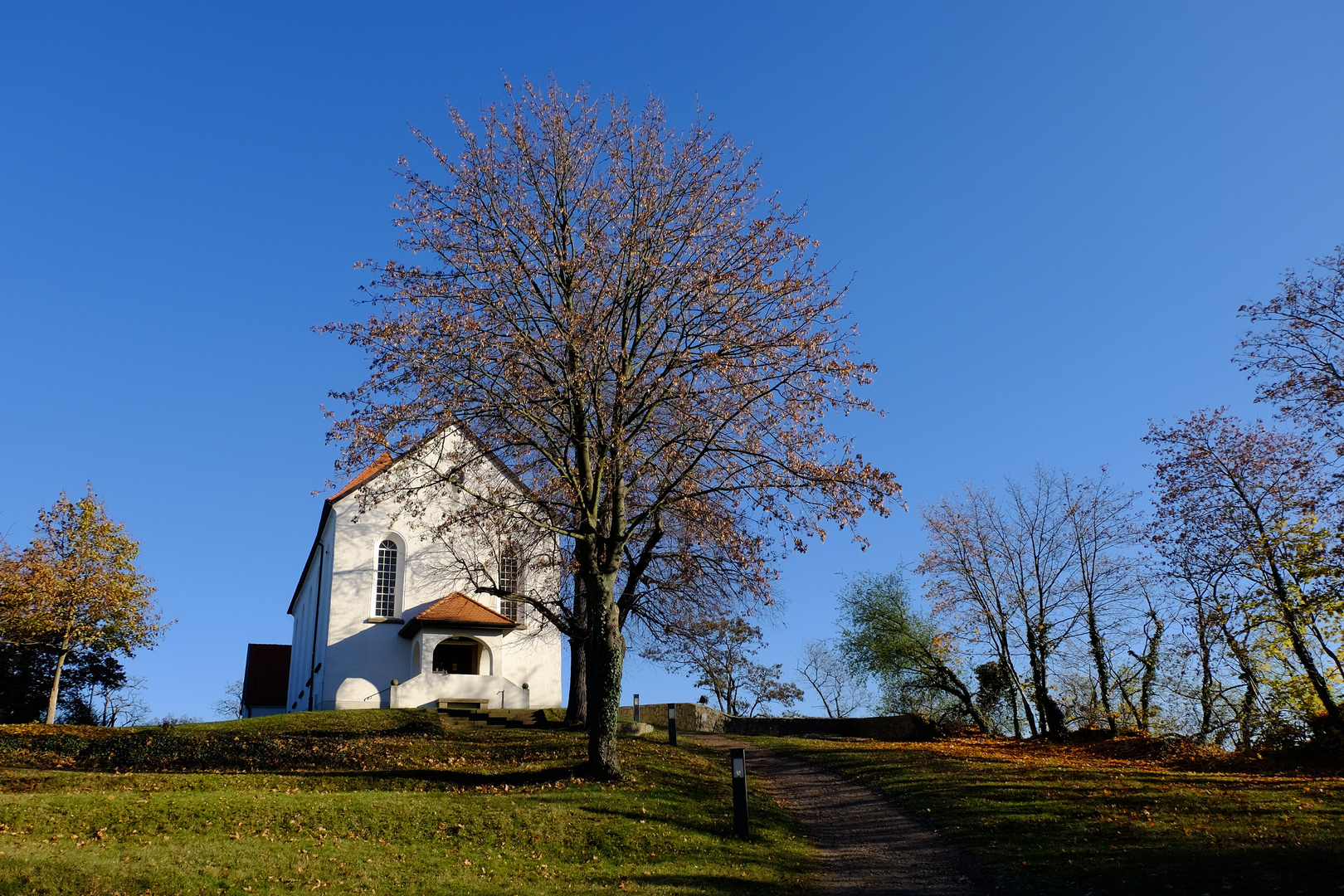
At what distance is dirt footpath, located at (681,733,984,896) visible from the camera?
35.7 ft

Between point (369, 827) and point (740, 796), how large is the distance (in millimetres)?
5221

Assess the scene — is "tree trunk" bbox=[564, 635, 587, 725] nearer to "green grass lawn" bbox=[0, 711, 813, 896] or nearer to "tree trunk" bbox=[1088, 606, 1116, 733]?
"green grass lawn" bbox=[0, 711, 813, 896]

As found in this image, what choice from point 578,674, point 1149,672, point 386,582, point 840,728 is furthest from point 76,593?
point 1149,672

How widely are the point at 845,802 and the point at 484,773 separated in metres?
6.78

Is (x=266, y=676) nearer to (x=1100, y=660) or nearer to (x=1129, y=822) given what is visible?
(x=1100, y=660)

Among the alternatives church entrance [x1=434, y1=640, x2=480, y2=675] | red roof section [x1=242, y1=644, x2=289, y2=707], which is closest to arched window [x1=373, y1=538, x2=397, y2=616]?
church entrance [x1=434, y1=640, x2=480, y2=675]

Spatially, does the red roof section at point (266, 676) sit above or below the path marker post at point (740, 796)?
above

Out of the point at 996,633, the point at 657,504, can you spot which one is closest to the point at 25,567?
the point at 657,504

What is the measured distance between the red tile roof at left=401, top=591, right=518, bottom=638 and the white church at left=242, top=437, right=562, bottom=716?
1.2 inches

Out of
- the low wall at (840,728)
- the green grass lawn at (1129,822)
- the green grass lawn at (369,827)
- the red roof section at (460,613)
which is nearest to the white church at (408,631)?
the red roof section at (460,613)

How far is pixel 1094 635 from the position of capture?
1052 inches

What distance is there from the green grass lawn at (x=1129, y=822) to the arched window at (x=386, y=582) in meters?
19.9

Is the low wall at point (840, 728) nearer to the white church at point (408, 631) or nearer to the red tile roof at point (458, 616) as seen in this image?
the white church at point (408, 631)

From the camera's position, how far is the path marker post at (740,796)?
42.6ft
